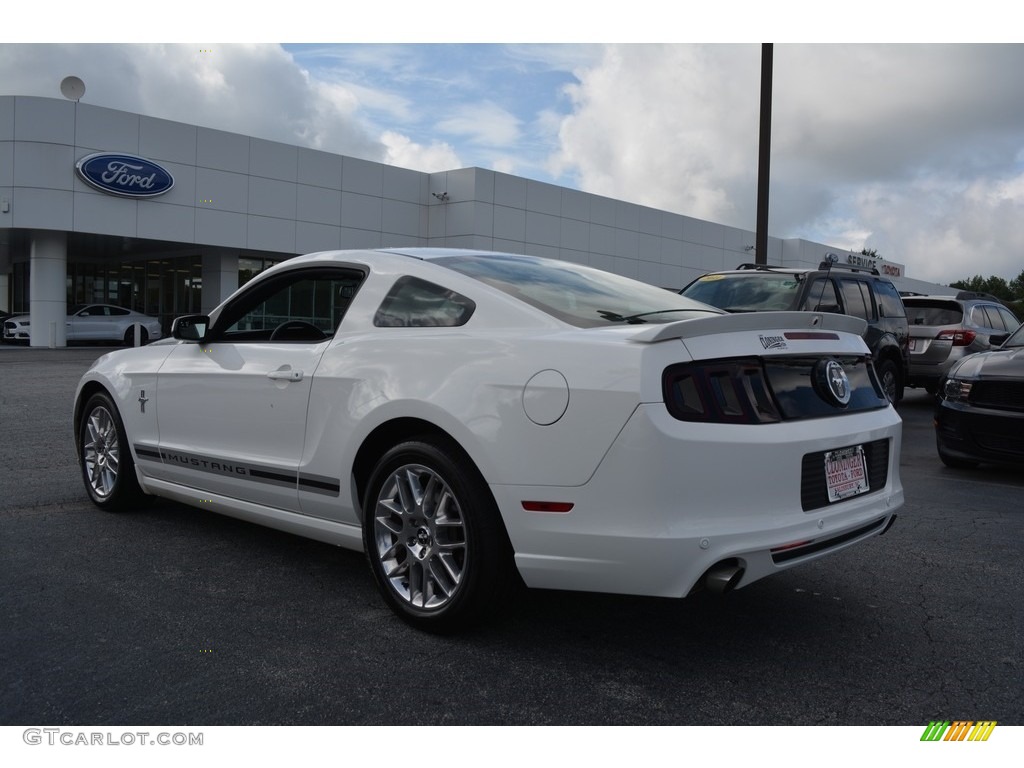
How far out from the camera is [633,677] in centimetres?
305

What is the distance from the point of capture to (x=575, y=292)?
3.79m

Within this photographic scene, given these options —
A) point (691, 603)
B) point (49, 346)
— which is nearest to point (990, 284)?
point (49, 346)

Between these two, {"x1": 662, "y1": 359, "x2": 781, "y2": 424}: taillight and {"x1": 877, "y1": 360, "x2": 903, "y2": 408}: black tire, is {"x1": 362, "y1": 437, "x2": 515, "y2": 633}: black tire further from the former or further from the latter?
{"x1": 877, "y1": 360, "x2": 903, "y2": 408}: black tire

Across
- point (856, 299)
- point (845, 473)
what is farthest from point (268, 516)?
point (856, 299)

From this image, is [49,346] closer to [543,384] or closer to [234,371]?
[234,371]

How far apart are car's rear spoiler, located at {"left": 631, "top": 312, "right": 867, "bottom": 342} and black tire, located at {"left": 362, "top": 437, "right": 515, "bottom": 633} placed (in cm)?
86

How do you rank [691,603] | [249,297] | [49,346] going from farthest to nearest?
[49,346] < [249,297] < [691,603]

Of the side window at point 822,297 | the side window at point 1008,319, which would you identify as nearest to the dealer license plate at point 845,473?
the side window at point 822,297

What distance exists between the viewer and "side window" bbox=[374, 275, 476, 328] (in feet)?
11.7

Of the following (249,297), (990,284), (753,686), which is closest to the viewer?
Result: (753,686)

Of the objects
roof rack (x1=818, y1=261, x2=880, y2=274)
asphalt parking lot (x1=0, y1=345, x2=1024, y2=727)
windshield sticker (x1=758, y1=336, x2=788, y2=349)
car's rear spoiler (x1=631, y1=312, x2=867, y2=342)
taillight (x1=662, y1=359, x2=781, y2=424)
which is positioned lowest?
asphalt parking lot (x1=0, y1=345, x2=1024, y2=727)

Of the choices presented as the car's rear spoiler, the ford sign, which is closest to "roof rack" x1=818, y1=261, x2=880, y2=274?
the car's rear spoiler

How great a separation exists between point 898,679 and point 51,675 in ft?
9.61

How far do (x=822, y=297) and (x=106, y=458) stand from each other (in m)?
7.25
